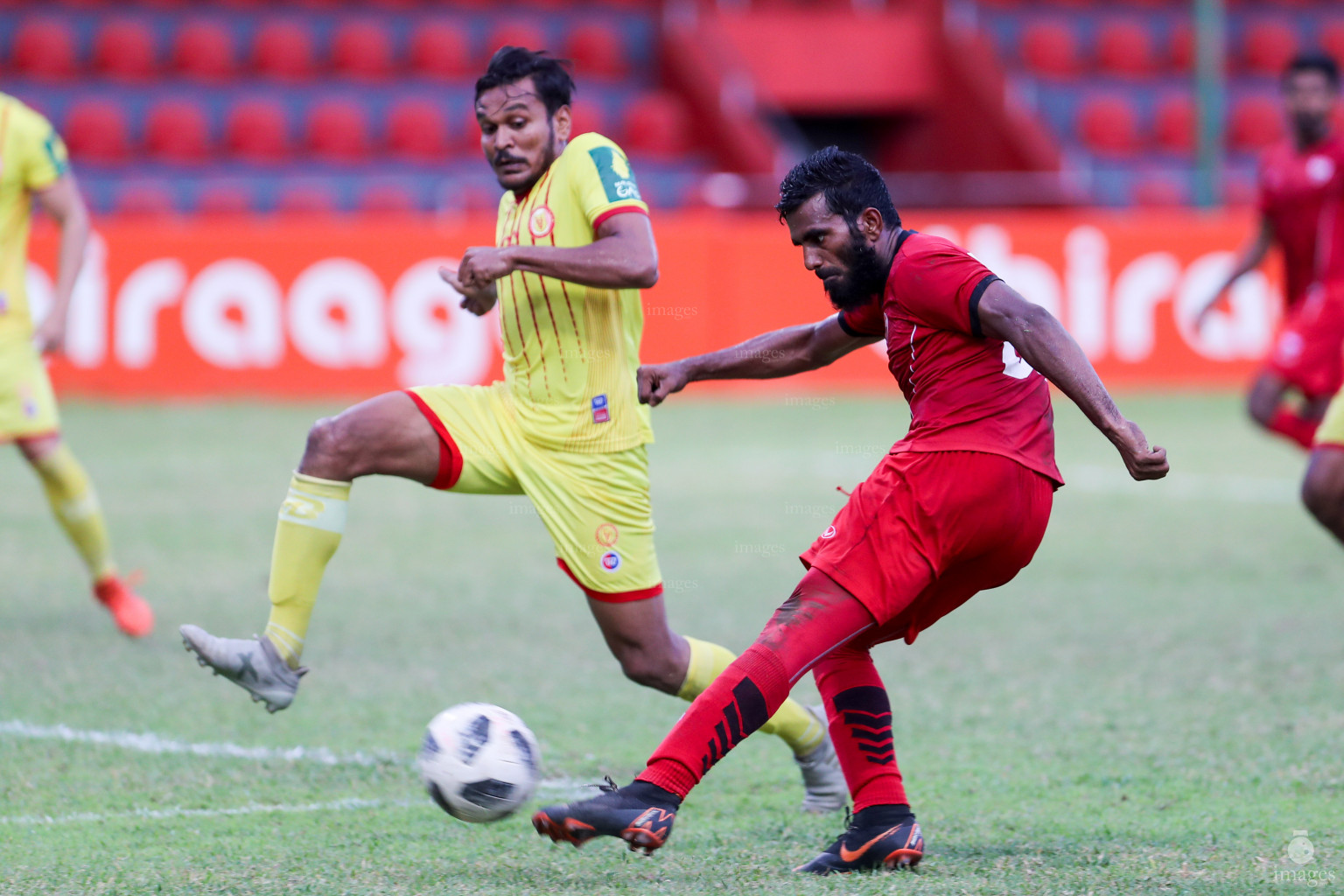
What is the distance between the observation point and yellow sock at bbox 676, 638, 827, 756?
14.6 feet

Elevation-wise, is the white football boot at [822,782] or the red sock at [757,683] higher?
the red sock at [757,683]

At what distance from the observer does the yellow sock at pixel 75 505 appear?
6.81 metres

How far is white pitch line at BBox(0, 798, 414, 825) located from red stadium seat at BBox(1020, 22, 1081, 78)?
1968cm

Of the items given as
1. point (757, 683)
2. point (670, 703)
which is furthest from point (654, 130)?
point (757, 683)

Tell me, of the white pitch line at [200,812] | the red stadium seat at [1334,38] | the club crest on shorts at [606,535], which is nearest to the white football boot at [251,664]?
the white pitch line at [200,812]

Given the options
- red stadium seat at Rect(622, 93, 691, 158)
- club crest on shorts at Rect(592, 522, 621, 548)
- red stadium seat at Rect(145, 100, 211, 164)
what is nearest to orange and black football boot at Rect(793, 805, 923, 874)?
club crest on shorts at Rect(592, 522, 621, 548)

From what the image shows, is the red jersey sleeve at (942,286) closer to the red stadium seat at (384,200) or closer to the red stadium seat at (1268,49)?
the red stadium seat at (384,200)

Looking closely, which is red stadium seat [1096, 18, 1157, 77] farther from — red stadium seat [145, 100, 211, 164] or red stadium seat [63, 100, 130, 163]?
red stadium seat [63, 100, 130, 163]

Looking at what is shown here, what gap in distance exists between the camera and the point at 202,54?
20.2 meters

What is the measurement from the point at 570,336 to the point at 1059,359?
1.52 metres

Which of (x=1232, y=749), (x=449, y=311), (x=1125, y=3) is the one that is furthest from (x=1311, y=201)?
(x=1125, y=3)

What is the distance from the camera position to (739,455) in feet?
40.5

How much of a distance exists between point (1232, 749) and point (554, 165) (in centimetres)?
265

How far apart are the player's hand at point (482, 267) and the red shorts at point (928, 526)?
Result: 1.06m
